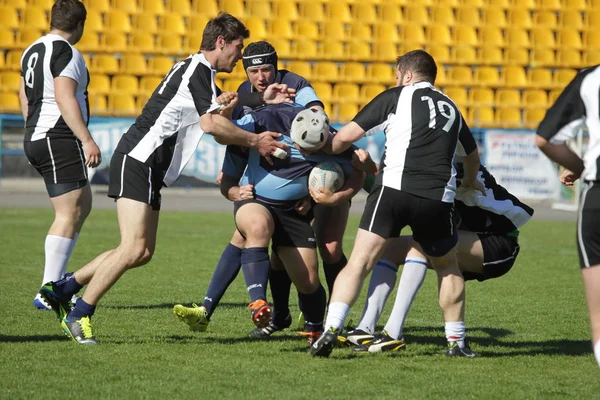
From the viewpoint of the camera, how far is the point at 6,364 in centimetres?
523

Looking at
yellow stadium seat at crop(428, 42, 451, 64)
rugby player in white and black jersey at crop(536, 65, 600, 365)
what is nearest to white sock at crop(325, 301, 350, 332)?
rugby player in white and black jersey at crop(536, 65, 600, 365)

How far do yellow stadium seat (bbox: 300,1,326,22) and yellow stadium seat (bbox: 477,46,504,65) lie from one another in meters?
4.19

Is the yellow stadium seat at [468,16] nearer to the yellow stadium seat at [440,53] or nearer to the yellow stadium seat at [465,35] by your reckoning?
the yellow stadium seat at [465,35]

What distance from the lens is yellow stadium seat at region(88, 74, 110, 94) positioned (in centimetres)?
2232

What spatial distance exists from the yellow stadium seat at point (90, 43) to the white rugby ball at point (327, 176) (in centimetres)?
1791

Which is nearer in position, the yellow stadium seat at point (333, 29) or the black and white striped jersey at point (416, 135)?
the black and white striped jersey at point (416, 135)

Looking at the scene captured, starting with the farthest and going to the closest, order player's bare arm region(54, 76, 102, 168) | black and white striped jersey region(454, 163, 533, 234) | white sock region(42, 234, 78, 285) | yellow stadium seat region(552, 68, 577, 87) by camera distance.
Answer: yellow stadium seat region(552, 68, 577, 87) → white sock region(42, 234, 78, 285) → player's bare arm region(54, 76, 102, 168) → black and white striped jersey region(454, 163, 533, 234)

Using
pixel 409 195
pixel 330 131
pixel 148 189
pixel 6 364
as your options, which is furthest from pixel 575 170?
pixel 6 364

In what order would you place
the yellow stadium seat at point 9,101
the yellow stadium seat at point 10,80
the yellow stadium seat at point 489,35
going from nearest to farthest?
the yellow stadium seat at point 9,101, the yellow stadium seat at point 10,80, the yellow stadium seat at point 489,35

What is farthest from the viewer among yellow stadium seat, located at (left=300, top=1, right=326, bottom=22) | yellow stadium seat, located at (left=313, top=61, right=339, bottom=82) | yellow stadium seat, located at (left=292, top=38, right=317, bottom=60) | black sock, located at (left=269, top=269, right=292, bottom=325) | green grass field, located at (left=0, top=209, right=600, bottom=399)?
yellow stadium seat, located at (left=300, top=1, right=326, bottom=22)

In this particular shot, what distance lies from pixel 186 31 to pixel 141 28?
1151 mm

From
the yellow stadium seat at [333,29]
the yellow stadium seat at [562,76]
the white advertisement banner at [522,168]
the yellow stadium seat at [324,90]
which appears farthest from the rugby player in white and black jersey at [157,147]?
the yellow stadium seat at [562,76]

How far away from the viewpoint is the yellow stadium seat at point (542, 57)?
2422 centimetres

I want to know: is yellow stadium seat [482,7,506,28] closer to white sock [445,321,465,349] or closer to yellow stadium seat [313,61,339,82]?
yellow stadium seat [313,61,339,82]
